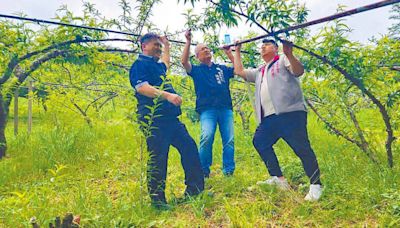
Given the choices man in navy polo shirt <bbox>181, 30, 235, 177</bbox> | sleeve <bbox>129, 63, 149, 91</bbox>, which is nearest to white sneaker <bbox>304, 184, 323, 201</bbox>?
man in navy polo shirt <bbox>181, 30, 235, 177</bbox>

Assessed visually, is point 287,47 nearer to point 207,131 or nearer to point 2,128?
point 207,131

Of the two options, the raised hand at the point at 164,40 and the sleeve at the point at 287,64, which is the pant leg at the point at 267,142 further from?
the raised hand at the point at 164,40

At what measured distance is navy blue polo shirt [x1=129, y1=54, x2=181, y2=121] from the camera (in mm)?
3041

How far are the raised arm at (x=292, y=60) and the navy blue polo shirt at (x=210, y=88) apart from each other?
112 cm

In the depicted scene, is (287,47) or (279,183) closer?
(287,47)

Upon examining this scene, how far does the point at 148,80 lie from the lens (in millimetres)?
3092

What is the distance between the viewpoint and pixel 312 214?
2.95 metres

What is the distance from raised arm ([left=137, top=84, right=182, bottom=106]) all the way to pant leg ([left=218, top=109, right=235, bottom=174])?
131 centimetres

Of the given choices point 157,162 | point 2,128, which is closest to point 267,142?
point 157,162

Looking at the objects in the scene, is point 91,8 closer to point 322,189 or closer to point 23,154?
point 23,154

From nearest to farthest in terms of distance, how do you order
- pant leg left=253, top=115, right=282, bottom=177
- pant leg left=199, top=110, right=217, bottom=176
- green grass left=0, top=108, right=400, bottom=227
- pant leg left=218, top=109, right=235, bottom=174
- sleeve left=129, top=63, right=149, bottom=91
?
1. green grass left=0, top=108, right=400, bottom=227
2. sleeve left=129, top=63, right=149, bottom=91
3. pant leg left=253, top=115, right=282, bottom=177
4. pant leg left=199, top=110, right=217, bottom=176
5. pant leg left=218, top=109, right=235, bottom=174

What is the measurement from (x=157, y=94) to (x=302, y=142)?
4.74 ft

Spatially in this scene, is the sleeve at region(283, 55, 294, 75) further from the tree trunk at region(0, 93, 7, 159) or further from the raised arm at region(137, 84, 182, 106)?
the tree trunk at region(0, 93, 7, 159)

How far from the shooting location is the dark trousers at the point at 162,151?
309cm
